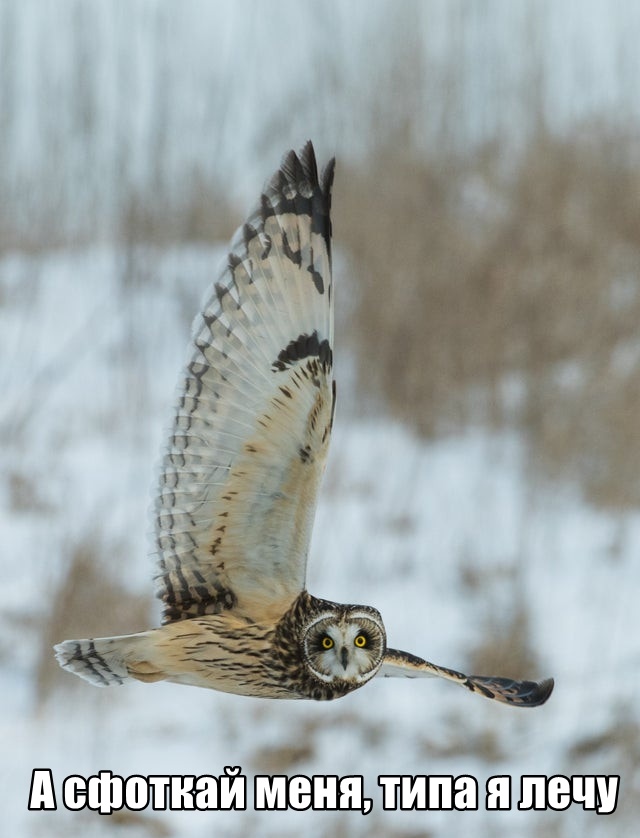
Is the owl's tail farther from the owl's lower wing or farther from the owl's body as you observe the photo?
the owl's lower wing

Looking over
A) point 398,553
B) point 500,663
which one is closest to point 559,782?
point 500,663

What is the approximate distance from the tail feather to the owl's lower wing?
26cm

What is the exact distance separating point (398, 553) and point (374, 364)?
30.3 inches

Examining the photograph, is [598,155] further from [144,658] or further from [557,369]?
[144,658]

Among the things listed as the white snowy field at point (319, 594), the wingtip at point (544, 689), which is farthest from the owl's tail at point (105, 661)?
the white snowy field at point (319, 594)

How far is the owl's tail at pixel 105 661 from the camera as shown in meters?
1.07

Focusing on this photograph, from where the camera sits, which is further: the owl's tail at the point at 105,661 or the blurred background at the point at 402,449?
the blurred background at the point at 402,449

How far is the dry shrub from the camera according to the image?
15.5ft

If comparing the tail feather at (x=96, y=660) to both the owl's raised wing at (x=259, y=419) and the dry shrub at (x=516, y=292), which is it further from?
the dry shrub at (x=516, y=292)

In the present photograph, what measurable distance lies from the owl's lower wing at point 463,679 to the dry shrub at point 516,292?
3260mm

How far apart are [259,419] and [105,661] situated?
0.27 metres

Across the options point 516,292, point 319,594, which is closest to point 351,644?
point 319,594

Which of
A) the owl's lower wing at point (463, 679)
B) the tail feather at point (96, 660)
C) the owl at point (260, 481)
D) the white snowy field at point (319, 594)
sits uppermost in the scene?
the white snowy field at point (319, 594)

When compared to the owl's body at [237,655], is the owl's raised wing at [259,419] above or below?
above
